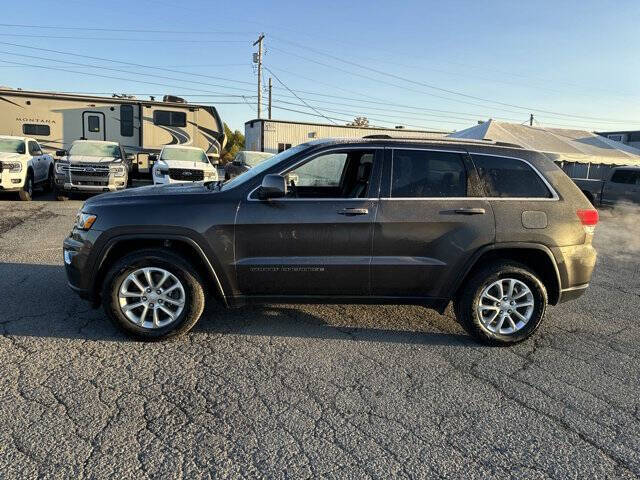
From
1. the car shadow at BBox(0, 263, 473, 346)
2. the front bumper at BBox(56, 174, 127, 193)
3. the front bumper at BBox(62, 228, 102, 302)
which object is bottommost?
the car shadow at BBox(0, 263, 473, 346)

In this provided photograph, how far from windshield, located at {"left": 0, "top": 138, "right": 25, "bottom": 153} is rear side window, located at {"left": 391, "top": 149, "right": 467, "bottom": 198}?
42.3 ft

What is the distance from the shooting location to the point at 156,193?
13.7 feet

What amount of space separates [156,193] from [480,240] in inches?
111

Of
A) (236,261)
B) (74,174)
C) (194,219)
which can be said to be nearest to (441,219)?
(236,261)

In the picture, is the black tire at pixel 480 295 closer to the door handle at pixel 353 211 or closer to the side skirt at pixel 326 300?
the side skirt at pixel 326 300

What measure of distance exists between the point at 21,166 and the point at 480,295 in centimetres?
1265

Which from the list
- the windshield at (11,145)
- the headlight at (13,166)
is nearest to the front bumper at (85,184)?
the headlight at (13,166)

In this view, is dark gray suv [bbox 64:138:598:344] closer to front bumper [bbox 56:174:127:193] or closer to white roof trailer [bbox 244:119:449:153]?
→ front bumper [bbox 56:174:127:193]

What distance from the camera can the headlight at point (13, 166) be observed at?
12227mm

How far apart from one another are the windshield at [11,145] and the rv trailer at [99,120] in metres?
3.60

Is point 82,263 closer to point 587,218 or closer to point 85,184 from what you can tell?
point 587,218

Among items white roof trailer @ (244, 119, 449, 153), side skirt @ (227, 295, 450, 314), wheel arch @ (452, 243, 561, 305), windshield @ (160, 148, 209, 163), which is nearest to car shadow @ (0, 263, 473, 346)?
side skirt @ (227, 295, 450, 314)

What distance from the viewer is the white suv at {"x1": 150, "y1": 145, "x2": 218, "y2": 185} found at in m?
13.6

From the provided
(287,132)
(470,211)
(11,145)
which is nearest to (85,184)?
(11,145)
